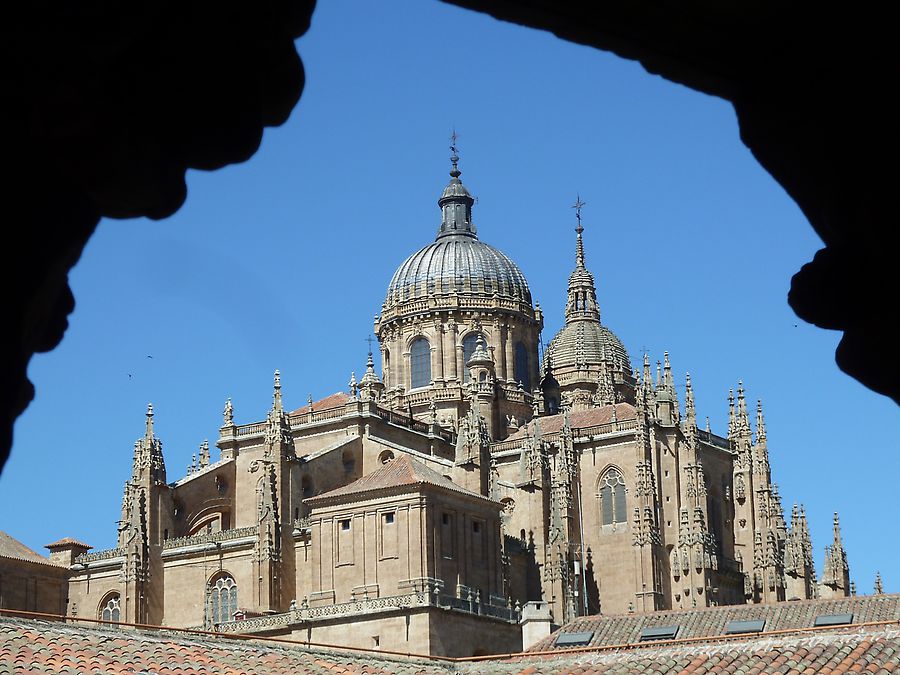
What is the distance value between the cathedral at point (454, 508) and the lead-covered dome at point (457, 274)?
106 millimetres

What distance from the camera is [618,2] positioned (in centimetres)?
396

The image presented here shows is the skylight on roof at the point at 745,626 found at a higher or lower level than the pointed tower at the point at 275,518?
lower

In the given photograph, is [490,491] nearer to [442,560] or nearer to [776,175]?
[442,560]

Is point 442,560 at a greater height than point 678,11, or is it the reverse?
point 442,560

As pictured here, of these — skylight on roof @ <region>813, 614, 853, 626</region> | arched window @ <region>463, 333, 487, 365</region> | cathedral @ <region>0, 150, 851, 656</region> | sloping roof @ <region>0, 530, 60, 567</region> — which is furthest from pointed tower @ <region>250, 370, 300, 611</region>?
skylight on roof @ <region>813, 614, 853, 626</region>

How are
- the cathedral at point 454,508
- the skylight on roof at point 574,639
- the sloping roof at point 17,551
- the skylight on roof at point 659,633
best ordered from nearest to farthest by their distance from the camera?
the skylight on roof at point 574,639
the skylight on roof at point 659,633
the cathedral at point 454,508
the sloping roof at point 17,551

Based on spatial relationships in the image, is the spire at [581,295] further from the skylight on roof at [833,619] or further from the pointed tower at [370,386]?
the skylight on roof at [833,619]

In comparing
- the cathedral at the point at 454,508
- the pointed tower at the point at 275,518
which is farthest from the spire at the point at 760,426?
the pointed tower at the point at 275,518

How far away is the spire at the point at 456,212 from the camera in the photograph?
82.2 metres

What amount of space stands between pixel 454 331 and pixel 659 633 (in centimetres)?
3587

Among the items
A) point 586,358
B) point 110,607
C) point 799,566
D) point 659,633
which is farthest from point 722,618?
point 586,358

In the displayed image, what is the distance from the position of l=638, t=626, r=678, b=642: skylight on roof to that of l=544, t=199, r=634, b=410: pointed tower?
1441 inches

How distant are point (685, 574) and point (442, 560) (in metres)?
15.1

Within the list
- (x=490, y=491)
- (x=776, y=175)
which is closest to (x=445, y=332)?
(x=490, y=491)
